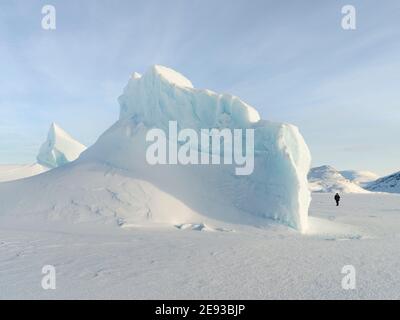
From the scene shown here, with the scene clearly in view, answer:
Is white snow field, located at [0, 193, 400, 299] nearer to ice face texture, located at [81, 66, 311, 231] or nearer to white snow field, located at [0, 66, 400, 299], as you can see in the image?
white snow field, located at [0, 66, 400, 299]

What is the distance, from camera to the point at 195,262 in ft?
25.8

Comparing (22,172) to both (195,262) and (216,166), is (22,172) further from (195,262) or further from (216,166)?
(195,262)

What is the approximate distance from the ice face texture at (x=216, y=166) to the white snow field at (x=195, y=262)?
1.46 m

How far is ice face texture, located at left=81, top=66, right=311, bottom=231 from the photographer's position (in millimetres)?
13969

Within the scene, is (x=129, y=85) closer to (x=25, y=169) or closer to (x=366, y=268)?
(x=366, y=268)

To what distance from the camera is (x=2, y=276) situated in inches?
266

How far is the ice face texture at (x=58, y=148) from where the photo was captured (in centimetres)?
4681

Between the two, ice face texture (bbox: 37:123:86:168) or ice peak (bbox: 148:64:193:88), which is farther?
ice face texture (bbox: 37:123:86:168)

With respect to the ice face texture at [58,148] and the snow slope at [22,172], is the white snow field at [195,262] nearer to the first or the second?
the ice face texture at [58,148]

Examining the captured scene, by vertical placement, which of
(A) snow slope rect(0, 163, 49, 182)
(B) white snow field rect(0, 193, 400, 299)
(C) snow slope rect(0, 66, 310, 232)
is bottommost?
(B) white snow field rect(0, 193, 400, 299)

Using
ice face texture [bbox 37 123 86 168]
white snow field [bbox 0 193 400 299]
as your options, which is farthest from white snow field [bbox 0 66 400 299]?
ice face texture [bbox 37 123 86 168]

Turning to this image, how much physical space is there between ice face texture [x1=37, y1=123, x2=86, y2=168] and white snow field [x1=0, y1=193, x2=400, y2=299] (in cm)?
3603

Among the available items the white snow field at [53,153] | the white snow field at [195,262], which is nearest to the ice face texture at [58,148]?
the white snow field at [53,153]

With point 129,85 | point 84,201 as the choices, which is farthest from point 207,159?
point 129,85
